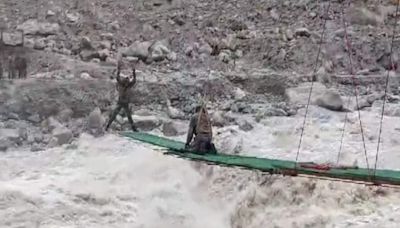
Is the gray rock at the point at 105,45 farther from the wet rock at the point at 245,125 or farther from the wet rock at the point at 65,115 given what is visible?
the wet rock at the point at 245,125

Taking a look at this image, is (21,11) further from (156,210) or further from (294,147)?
(156,210)

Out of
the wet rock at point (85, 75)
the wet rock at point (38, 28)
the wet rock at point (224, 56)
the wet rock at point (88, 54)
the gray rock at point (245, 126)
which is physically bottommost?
the gray rock at point (245, 126)

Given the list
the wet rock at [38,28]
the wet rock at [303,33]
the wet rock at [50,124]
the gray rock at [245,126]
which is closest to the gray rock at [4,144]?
the wet rock at [50,124]


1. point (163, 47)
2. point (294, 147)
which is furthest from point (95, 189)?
point (163, 47)

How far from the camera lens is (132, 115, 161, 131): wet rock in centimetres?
1262

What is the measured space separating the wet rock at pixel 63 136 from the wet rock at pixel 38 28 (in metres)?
4.51

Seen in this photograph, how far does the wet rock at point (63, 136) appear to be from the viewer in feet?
38.4

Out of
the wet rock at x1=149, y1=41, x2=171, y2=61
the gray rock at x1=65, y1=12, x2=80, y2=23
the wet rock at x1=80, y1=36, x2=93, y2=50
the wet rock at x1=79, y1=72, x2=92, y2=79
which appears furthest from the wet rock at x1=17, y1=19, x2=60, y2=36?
the wet rock at x1=79, y1=72, x2=92, y2=79

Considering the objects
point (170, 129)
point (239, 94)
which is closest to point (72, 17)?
point (239, 94)

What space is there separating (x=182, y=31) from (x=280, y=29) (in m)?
1.84

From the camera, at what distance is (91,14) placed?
17.1m

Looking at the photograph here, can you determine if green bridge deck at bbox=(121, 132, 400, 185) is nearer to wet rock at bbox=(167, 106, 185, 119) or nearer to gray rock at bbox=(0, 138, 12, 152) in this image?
gray rock at bbox=(0, 138, 12, 152)

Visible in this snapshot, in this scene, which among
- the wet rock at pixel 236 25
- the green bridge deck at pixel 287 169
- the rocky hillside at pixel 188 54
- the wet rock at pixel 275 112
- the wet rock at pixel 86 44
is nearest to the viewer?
the green bridge deck at pixel 287 169

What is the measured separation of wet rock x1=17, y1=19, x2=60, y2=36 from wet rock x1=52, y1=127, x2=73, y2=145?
14.8ft
